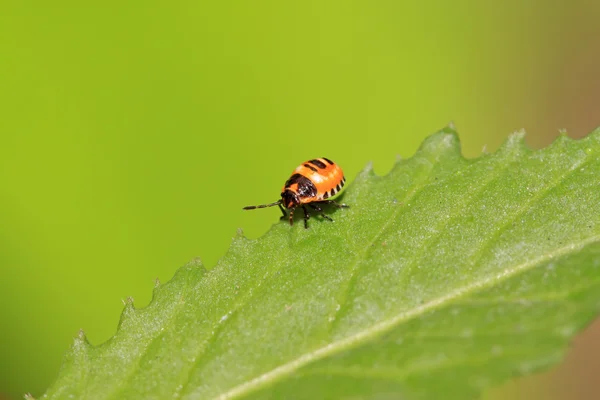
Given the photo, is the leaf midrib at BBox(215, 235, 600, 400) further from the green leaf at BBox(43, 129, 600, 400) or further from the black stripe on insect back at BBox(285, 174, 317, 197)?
the black stripe on insect back at BBox(285, 174, 317, 197)

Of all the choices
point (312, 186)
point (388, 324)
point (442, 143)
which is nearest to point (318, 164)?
point (312, 186)

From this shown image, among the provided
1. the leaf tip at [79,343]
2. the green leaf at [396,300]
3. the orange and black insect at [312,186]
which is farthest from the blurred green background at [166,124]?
the green leaf at [396,300]

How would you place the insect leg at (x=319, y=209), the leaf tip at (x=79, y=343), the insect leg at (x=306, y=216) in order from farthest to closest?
the insect leg at (x=319, y=209) < the insect leg at (x=306, y=216) < the leaf tip at (x=79, y=343)

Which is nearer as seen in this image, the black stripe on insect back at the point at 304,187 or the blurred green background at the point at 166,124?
the black stripe on insect back at the point at 304,187

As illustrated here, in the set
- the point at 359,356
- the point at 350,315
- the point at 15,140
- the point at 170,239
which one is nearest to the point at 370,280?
the point at 350,315

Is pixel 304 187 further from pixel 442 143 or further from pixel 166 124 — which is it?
pixel 166 124

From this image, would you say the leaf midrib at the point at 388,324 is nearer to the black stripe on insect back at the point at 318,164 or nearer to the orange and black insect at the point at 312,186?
the orange and black insect at the point at 312,186

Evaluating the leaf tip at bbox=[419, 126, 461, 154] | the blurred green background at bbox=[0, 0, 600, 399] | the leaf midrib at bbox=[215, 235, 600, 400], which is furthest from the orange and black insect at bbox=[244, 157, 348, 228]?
the leaf midrib at bbox=[215, 235, 600, 400]

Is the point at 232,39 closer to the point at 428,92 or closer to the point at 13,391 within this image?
the point at 428,92

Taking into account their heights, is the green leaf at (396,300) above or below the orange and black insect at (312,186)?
below
